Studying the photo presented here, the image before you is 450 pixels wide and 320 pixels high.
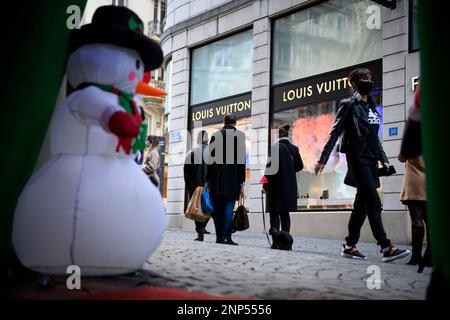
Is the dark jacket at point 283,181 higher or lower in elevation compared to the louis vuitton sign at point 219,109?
lower

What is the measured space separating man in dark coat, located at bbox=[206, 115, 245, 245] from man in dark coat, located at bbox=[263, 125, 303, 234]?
22.8 inches

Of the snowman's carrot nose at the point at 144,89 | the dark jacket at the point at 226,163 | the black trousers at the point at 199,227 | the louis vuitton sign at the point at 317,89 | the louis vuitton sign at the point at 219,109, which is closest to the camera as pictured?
the snowman's carrot nose at the point at 144,89

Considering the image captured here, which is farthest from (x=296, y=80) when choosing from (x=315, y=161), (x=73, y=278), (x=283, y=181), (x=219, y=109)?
(x=73, y=278)

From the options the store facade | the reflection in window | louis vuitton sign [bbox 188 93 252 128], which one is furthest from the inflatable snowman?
louis vuitton sign [bbox 188 93 252 128]

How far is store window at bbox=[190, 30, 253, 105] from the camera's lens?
1435 cm

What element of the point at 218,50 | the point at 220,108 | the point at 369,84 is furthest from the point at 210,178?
the point at 218,50

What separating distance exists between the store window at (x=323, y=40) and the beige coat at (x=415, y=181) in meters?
6.11

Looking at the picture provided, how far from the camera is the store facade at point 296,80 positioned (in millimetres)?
10391

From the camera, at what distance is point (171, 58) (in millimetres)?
17062

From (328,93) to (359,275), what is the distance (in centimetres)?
800

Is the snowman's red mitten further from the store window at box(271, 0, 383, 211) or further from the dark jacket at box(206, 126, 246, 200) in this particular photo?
the store window at box(271, 0, 383, 211)

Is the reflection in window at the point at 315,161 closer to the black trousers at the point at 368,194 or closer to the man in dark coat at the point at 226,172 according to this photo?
the man in dark coat at the point at 226,172

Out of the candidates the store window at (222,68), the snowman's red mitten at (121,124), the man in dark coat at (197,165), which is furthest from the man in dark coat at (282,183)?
the store window at (222,68)

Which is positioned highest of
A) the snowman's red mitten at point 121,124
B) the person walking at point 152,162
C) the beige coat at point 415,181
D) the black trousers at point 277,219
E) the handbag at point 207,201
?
the person walking at point 152,162
